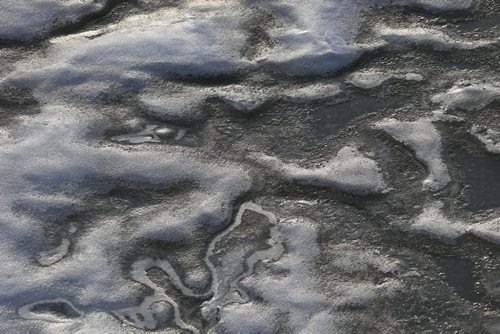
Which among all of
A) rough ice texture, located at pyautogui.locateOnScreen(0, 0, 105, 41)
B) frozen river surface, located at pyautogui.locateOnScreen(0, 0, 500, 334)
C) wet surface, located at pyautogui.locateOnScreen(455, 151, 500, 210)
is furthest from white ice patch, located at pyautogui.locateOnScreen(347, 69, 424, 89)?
rough ice texture, located at pyautogui.locateOnScreen(0, 0, 105, 41)

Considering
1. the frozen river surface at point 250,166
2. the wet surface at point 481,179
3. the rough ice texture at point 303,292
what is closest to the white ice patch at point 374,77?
the frozen river surface at point 250,166

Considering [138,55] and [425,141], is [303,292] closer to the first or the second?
A: [425,141]

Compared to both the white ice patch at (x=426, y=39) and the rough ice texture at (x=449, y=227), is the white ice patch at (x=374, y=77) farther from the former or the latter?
the rough ice texture at (x=449, y=227)

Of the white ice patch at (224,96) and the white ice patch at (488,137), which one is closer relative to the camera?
the white ice patch at (488,137)

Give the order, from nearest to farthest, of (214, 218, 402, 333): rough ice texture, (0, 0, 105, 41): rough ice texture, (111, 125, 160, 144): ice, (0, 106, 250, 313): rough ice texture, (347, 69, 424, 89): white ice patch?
(214, 218, 402, 333): rough ice texture < (0, 106, 250, 313): rough ice texture < (111, 125, 160, 144): ice < (347, 69, 424, 89): white ice patch < (0, 0, 105, 41): rough ice texture

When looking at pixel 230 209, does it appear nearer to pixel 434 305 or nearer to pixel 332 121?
pixel 332 121

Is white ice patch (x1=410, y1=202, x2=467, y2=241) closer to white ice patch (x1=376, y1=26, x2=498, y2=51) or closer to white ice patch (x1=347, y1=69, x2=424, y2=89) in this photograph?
white ice patch (x1=347, y1=69, x2=424, y2=89)

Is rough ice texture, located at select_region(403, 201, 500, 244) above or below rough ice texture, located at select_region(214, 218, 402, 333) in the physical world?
above

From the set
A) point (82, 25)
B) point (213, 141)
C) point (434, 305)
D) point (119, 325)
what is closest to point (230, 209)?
point (213, 141)
